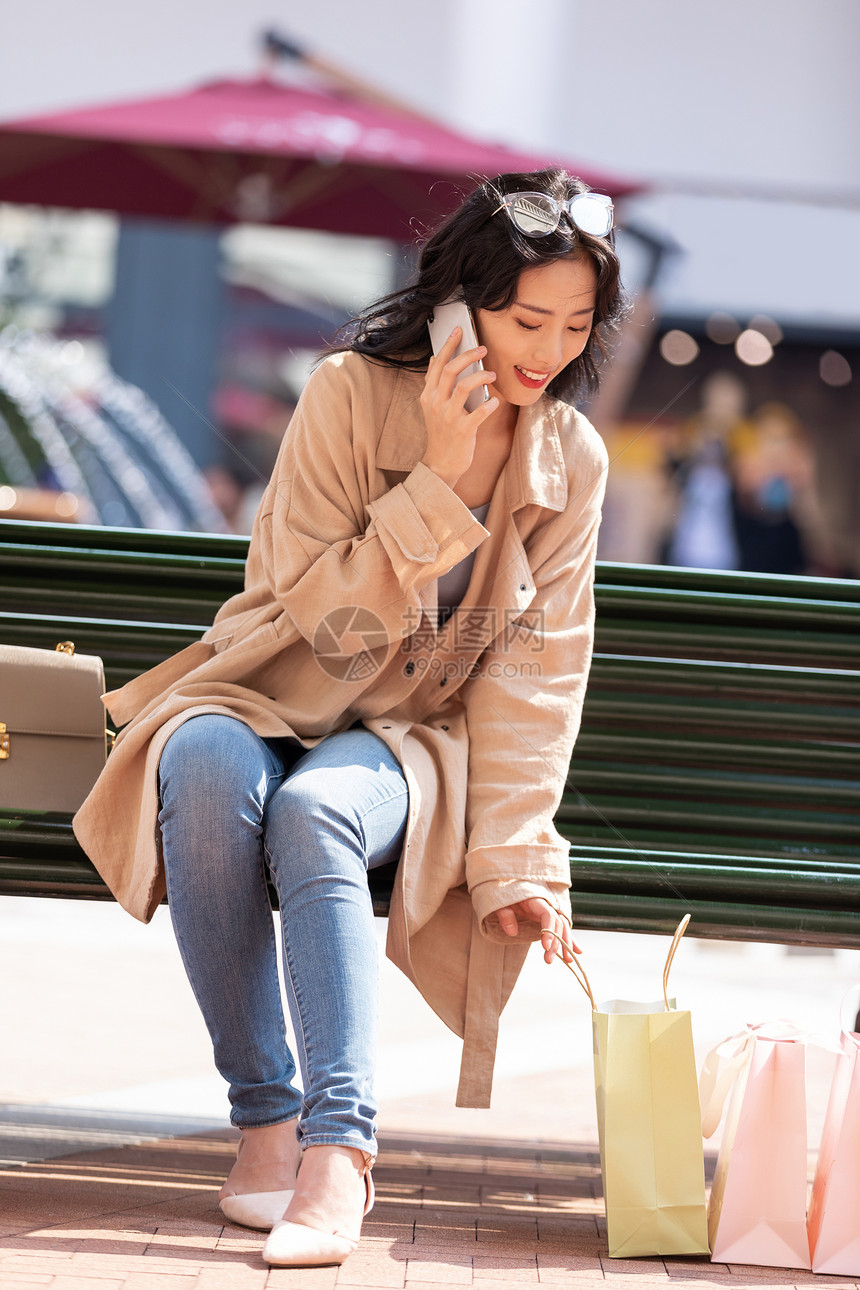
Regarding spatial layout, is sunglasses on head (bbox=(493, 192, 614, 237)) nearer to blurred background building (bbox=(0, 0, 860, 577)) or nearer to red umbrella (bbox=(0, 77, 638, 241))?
red umbrella (bbox=(0, 77, 638, 241))

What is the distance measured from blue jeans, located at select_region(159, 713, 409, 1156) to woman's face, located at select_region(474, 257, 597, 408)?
699 millimetres

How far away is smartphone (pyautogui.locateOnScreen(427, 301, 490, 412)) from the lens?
2143 millimetres

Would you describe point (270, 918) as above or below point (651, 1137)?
above

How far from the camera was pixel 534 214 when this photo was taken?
6.91 ft

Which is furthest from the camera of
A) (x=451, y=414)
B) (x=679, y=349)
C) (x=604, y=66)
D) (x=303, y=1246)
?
(x=604, y=66)

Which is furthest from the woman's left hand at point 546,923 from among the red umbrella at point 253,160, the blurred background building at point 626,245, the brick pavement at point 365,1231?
the blurred background building at point 626,245

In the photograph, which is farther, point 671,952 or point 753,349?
point 753,349

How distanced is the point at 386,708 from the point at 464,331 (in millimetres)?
606

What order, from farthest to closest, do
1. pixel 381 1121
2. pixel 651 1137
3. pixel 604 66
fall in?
pixel 604 66
pixel 381 1121
pixel 651 1137

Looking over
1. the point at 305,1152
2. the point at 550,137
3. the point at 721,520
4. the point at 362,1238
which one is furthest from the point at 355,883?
the point at 550,137

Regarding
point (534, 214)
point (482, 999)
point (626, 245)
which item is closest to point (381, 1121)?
point (482, 999)

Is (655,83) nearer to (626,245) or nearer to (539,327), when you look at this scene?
(626,245)

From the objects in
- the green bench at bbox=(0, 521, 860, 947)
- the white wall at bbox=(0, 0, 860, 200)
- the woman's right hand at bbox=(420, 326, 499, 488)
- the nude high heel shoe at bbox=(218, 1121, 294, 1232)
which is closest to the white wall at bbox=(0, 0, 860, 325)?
the white wall at bbox=(0, 0, 860, 200)

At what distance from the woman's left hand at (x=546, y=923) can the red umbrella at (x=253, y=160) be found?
4.47 metres
